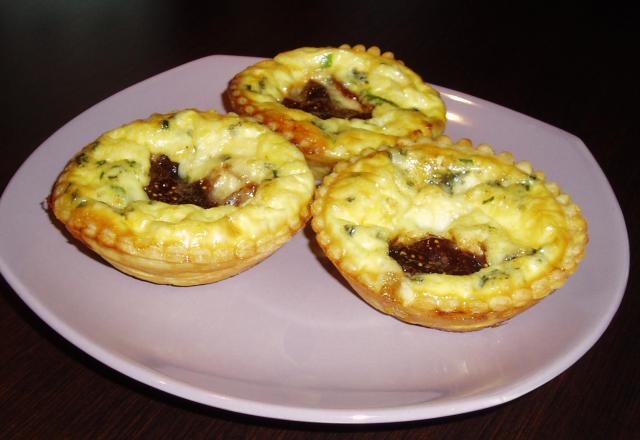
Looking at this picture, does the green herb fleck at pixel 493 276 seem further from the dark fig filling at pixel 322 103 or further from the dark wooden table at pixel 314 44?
the dark fig filling at pixel 322 103

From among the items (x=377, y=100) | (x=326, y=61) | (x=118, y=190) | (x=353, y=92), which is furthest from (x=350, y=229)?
(x=326, y=61)

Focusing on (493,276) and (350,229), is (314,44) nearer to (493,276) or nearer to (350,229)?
(350,229)

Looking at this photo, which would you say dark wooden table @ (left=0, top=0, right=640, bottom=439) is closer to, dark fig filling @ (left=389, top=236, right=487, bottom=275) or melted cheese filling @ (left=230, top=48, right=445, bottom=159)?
dark fig filling @ (left=389, top=236, right=487, bottom=275)

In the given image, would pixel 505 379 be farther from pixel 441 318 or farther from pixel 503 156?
pixel 503 156

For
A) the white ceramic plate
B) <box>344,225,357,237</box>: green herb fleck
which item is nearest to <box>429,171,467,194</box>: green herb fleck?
<box>344,225,357,237</box>: green herb fleck

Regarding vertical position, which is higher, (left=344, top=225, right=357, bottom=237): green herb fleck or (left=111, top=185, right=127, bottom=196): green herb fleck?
(left=111, top=185, right=127, bottom=196): green herb fleck

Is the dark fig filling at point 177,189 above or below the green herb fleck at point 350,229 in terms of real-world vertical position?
above

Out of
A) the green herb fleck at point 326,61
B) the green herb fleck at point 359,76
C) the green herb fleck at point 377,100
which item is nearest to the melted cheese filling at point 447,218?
the green herb fleck at point 377,100
